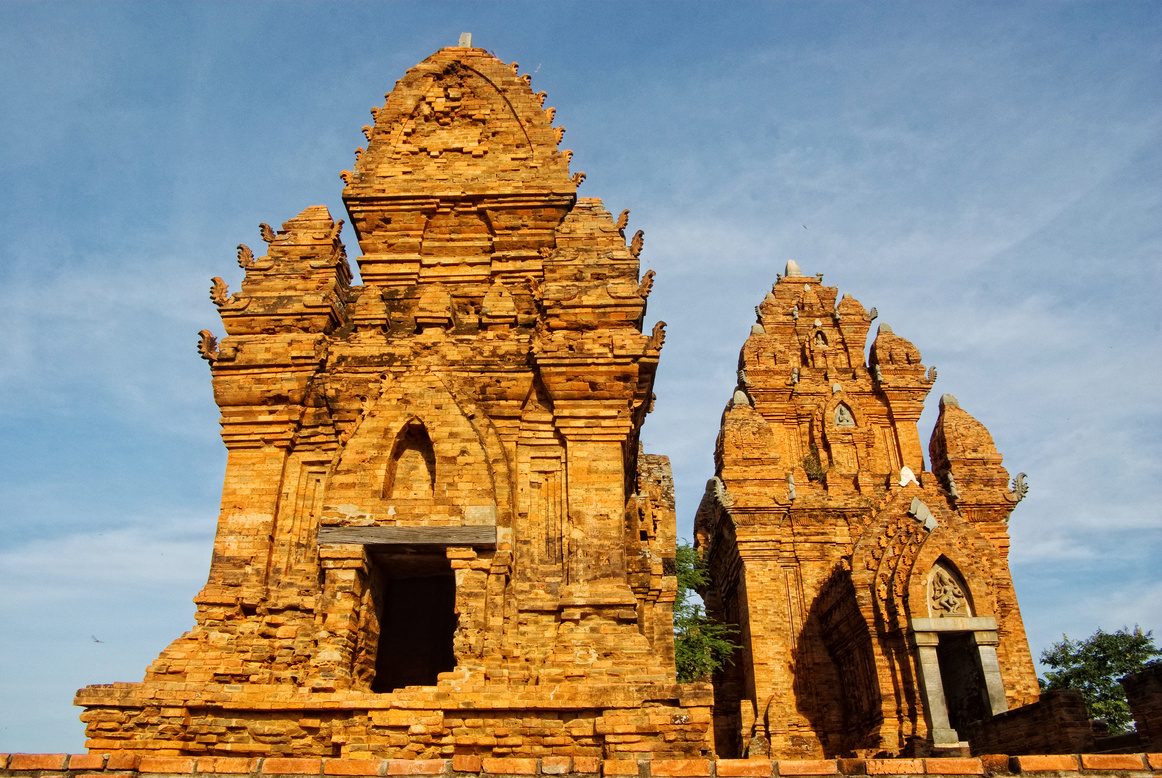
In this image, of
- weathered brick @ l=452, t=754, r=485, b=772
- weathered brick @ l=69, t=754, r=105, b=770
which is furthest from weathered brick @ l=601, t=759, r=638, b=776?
weathered brick @ l=69, t=754, r=105, b=770

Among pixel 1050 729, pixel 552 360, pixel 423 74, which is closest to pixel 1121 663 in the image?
pixel 1050 729

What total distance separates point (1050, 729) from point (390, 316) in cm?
1013

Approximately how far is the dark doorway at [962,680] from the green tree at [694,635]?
14.1 ft

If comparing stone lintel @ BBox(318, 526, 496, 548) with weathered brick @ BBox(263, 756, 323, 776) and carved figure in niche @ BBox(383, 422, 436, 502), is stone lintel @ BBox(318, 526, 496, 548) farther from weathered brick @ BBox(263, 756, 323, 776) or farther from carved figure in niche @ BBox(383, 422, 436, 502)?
weathered brick @ BBox(263, 756, 323, 776)

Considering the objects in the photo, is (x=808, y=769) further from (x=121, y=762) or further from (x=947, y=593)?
(x=947, y=593)

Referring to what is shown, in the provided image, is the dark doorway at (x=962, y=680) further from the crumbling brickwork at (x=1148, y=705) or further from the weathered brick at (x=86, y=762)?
the weathered brick at (x=86, y=762)

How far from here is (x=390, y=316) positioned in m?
11.9

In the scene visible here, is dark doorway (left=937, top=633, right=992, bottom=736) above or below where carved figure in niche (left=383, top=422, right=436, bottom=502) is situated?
below

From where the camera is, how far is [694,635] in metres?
17.6

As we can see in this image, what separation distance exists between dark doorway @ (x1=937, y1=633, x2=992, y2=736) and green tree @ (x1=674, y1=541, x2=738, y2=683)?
4302 millimetres

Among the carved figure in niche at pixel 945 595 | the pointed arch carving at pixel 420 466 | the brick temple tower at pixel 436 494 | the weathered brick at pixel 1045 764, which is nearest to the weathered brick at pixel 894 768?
the weathered brick at pixel 1045 764

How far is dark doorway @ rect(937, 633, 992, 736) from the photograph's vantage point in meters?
14.7

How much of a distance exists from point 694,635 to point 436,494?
956cm

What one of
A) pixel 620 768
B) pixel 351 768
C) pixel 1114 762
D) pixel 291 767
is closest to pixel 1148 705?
pixel 1114 762
